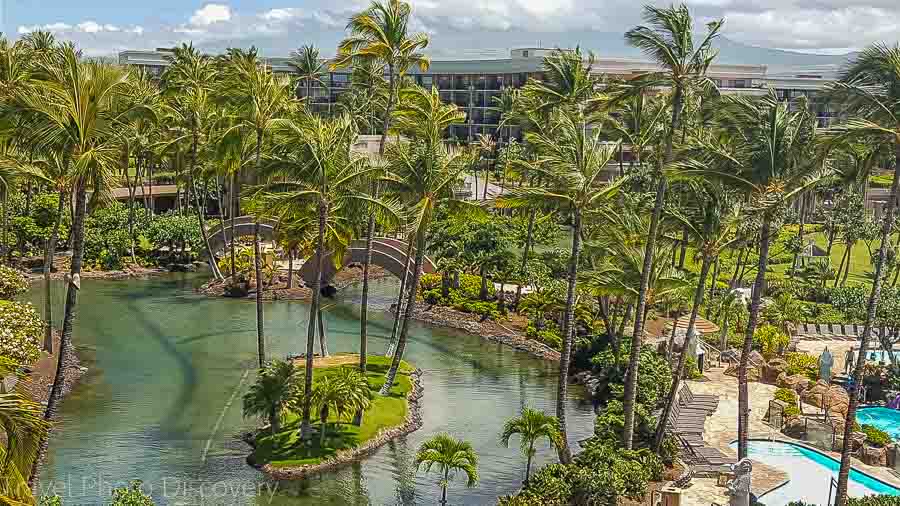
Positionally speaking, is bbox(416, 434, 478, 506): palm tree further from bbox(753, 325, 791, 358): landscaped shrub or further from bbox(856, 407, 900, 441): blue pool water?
bbox(753, 325, 791, 358): landscaped shrub

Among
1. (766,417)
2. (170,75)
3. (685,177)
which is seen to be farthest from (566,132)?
(170,75)

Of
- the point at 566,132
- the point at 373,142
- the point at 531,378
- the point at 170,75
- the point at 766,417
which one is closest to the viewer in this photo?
the point at 566,132

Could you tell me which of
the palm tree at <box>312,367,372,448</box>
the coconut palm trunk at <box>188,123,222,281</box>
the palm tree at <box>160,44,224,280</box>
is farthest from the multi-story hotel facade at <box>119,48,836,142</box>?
the palm tree at <box>312,367,372,448</box>

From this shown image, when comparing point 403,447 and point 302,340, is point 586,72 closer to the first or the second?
point 302,340

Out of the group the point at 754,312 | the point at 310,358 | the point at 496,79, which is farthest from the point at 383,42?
the point at 496,79

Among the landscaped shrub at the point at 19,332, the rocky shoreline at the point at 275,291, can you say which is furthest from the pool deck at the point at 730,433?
the rocky shoreline at the point at 275,291

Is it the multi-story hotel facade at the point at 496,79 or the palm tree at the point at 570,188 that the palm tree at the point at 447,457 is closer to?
the palm tree at the point at 570,188

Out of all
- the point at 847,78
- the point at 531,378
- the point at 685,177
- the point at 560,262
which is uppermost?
the point at 847,78
